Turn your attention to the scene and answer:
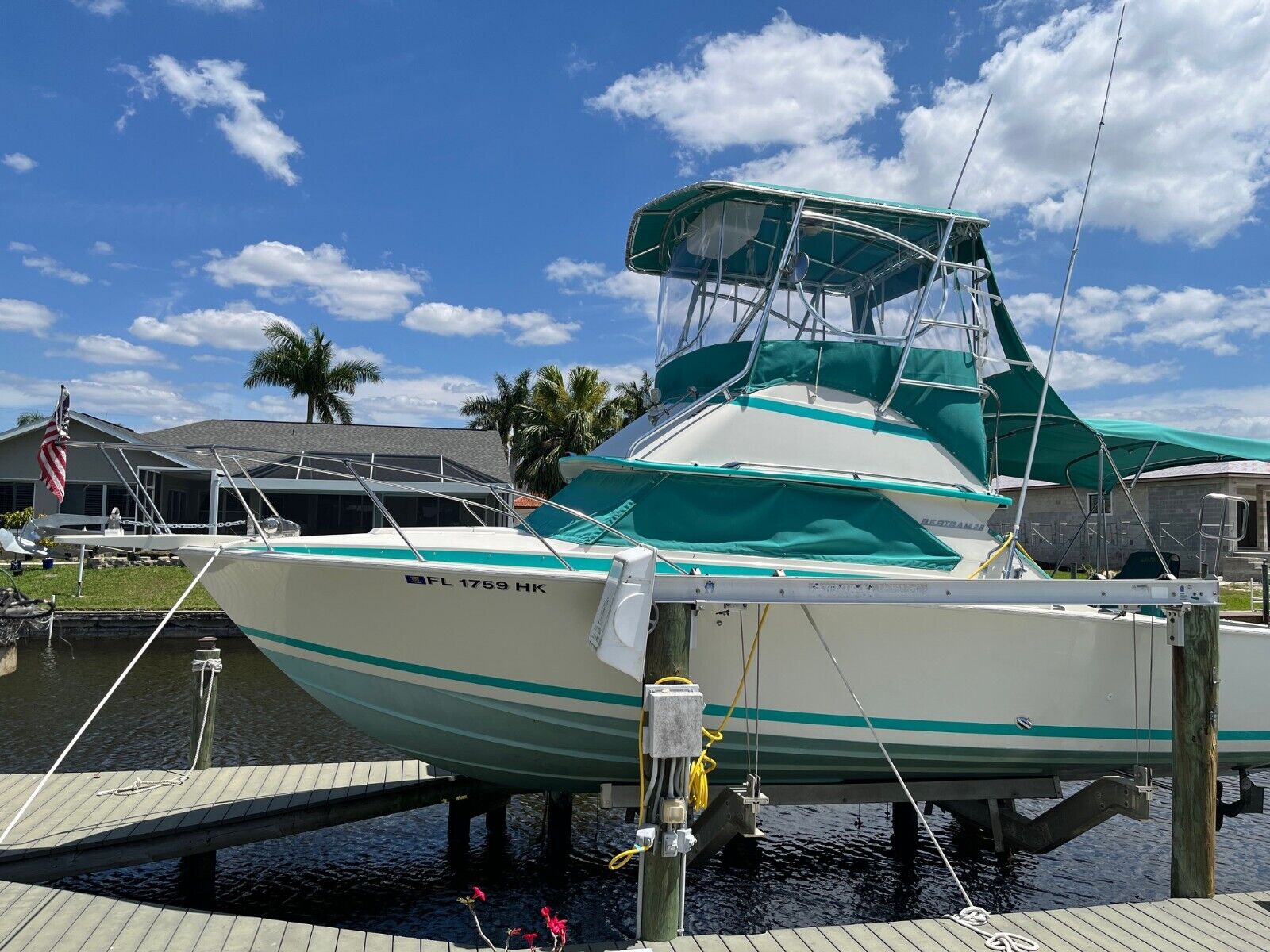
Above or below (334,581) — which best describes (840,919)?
below

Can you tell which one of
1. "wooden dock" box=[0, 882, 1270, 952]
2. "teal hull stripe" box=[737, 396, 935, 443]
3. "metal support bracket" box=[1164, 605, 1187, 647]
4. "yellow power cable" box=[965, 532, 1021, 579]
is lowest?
"wooden dock" box=[0, 882, 1270, 952]

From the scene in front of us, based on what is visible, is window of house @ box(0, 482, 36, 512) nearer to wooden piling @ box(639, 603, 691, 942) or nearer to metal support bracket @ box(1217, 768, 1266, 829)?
wooden piling @ box(639, 603, 691, 942)

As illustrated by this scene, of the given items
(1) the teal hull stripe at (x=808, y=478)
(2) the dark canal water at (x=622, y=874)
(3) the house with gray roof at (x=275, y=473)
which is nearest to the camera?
(1) the teal hull stripe at (x=808, y=478)

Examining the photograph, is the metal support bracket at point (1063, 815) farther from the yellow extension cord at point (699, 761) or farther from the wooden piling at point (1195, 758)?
the yellow extension cord at point (699, 761)

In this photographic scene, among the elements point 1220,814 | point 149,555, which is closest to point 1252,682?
point 1220,814

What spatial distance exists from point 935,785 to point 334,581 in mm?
4400

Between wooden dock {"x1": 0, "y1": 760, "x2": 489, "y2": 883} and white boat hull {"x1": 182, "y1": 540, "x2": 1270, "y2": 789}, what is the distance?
39.6 inches

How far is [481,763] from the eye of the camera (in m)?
6.18

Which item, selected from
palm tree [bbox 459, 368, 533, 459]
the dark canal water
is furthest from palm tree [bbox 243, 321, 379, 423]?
the dark canal water

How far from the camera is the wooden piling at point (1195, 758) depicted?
18.3ft

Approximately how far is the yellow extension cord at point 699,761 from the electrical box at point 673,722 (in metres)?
0.07

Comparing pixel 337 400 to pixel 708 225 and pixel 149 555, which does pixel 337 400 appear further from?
pixel 708 225

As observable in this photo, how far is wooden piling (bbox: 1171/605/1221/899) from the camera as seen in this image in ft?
18.3

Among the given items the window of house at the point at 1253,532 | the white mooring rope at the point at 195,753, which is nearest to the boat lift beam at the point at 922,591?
the white mooring rope at the point at 195,753
